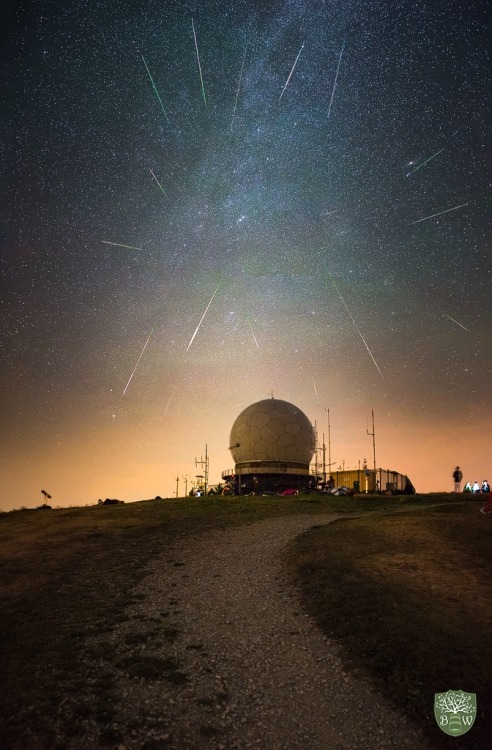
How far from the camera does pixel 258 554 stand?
1662 centimetres

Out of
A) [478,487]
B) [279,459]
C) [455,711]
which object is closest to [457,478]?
[478,487]

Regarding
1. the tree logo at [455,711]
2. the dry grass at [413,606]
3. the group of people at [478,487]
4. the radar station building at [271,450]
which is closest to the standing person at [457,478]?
the group of people at [478,487]

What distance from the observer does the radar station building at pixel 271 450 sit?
50.8 meters

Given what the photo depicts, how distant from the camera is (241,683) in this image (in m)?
8.02

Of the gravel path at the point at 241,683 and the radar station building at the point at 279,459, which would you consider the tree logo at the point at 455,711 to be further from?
the radar station building at the point at 279,459

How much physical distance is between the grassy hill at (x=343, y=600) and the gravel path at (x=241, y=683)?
442mm

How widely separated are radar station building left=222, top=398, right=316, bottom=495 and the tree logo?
42.6 metres

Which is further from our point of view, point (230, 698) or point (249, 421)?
point (249, 421)

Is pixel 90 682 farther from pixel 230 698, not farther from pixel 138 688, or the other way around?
pixel 230 698

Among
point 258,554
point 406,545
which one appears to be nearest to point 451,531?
point 406,545

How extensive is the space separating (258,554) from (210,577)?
3.06 metres

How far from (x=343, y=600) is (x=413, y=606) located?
5.00 ft

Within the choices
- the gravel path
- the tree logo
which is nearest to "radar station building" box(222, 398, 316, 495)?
the gravel path

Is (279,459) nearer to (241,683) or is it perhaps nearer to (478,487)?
(478,487)
